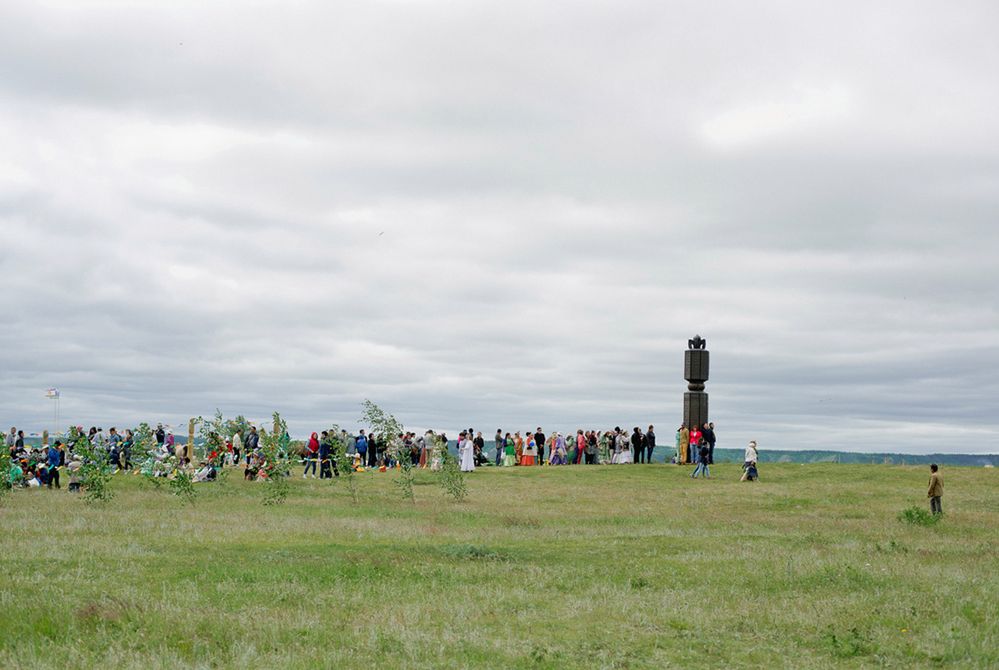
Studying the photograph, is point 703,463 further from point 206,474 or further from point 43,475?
point 43,475

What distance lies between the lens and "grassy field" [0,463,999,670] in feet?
39.4

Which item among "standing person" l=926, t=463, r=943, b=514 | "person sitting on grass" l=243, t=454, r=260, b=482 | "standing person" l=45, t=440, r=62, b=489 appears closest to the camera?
"standing person" l=926, t=463, r=943, b=514

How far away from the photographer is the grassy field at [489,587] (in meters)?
12.0

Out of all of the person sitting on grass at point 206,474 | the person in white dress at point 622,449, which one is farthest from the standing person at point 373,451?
the person in white dress at point 622,449

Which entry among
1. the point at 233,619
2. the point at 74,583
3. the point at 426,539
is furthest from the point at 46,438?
the point at 233,619

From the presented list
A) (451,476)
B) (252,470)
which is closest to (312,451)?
(252,470)

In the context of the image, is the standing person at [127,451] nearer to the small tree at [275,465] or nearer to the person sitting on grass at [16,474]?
the person sitting on grass at [16,474]

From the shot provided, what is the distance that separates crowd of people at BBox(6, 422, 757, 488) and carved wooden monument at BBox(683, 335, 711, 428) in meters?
0.98

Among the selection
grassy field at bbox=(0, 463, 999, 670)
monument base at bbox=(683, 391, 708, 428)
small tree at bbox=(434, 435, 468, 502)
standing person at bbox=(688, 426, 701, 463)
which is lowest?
grassy field at bbox=(0, 463, 999, 670)

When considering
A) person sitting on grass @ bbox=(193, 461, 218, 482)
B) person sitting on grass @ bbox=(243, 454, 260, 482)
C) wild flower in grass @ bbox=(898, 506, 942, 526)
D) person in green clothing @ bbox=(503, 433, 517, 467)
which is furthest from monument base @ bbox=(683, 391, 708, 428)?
wild flower in grass @ bbox=(898, 506, 942, 526)

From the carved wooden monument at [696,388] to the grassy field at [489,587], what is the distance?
21291 mm

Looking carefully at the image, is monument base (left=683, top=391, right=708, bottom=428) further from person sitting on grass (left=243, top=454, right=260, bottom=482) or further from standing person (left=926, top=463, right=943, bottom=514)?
standing person (left=926, top=463, right=943, bottom=514)

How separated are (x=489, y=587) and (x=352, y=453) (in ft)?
117

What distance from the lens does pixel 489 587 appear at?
16.4m
